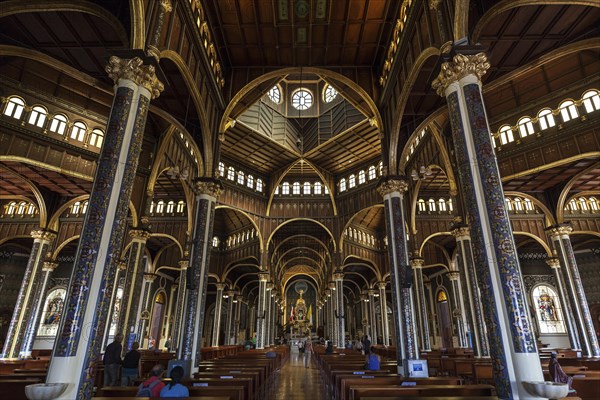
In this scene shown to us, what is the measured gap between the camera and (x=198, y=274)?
13086mm

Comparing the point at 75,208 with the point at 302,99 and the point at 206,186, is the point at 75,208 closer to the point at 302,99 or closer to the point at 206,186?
the point at 206,186

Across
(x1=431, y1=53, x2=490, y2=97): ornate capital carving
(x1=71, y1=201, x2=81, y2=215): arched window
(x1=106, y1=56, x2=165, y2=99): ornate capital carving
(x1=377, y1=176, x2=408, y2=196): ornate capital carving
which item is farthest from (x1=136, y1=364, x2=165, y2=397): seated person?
(x1=71, y1=201, x2=81, y2=215): arched window

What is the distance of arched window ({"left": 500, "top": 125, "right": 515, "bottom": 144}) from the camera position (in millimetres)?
16625

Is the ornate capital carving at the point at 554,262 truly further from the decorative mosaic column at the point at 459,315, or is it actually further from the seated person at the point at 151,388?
the seated person at the point at 151,388

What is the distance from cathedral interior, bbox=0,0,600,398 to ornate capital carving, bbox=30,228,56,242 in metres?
0.14

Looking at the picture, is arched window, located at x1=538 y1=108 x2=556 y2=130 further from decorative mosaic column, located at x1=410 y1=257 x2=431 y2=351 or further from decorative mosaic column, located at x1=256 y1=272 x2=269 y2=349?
decorative mosaic column, located at x1=256 y1=272 x2=269 y2=349

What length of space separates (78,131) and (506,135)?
2131 cm

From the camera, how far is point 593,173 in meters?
18.2

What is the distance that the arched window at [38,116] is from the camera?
14.4 m

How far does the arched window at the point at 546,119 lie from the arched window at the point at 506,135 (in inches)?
51.3

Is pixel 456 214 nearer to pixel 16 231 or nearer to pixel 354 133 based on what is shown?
pixel 354 133

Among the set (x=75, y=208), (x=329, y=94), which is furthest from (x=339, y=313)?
(x=75, y=208)

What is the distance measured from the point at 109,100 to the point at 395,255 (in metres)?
15.1

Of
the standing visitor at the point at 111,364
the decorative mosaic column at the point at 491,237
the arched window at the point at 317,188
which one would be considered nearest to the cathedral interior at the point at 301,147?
the decorative mosaic column at the point at 491,237
